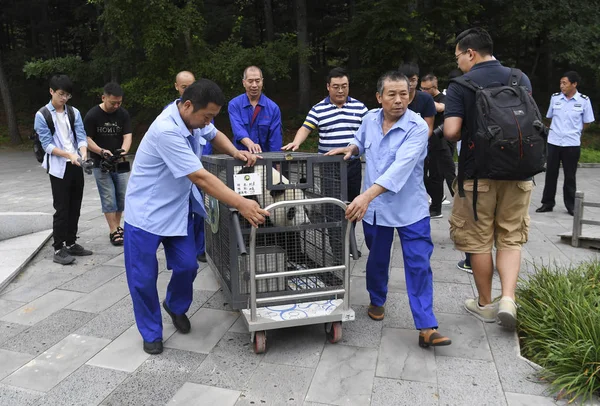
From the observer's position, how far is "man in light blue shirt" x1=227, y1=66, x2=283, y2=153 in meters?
4.86

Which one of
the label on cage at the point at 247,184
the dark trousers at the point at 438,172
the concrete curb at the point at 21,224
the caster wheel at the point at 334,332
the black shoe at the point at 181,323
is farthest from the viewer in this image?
the dark trousers at the point at 438,172

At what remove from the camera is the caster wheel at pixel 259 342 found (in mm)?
3258

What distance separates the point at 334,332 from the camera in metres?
3.40

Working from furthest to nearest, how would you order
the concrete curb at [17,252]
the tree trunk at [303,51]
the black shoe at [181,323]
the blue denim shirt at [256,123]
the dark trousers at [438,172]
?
the tree trunk at [303,51]
the dark trousers at [438,172]
the blue denim shirt at [256,123]
the concrete curb at [17,252]
the black shoe at [181,323]

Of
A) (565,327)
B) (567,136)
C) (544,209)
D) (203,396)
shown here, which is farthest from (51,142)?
(567,136)

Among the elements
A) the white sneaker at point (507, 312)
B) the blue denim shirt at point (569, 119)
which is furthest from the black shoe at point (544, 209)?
the white sneaker at point (507, 312)

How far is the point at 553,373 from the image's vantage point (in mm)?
2898

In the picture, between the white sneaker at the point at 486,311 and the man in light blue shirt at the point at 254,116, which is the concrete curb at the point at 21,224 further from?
the white sneaker at the point at 486,311

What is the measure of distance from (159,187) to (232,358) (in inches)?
47.3

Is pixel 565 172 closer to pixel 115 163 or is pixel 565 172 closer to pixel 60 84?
pixel 115 163

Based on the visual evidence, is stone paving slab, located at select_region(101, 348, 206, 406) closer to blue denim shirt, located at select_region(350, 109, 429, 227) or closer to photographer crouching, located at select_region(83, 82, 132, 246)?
blue denim shirt, located at select_region(350, 109, 429, 227)

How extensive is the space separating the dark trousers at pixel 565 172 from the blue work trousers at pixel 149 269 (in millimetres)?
6077


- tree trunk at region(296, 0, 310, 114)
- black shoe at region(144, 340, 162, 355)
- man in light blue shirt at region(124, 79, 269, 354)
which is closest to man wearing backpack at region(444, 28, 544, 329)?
man in light blue shirt at region(124, 79, 269, 354)

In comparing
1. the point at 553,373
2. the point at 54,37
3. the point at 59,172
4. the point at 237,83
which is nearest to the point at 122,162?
the point at 59,172
